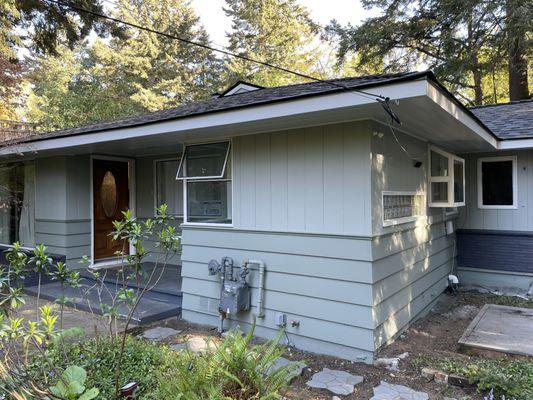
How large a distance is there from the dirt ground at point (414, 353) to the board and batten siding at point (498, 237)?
0.68 metres

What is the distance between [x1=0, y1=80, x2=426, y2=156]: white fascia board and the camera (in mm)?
2941

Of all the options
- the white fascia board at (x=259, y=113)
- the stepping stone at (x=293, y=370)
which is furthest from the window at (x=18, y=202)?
the stepping stone at (x=293, y=370)

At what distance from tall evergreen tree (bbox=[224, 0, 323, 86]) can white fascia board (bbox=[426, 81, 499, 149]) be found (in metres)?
14.9

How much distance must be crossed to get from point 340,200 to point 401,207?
1.06m

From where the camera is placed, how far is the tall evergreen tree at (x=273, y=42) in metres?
18.9

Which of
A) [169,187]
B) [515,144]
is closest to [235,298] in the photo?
[169,187]

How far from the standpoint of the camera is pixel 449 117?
3.70 m

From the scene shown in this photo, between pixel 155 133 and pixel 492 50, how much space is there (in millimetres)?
11677

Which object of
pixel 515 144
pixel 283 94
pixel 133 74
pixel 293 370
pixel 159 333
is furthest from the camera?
pixel 133 74

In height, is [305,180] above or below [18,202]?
above

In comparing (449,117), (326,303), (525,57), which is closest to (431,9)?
(525,57)

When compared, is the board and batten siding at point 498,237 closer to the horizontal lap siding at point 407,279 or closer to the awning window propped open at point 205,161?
the horizontal lap siding at point 407,279

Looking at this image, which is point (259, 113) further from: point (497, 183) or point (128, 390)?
point (497, 183)

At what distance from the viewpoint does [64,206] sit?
668 cm
